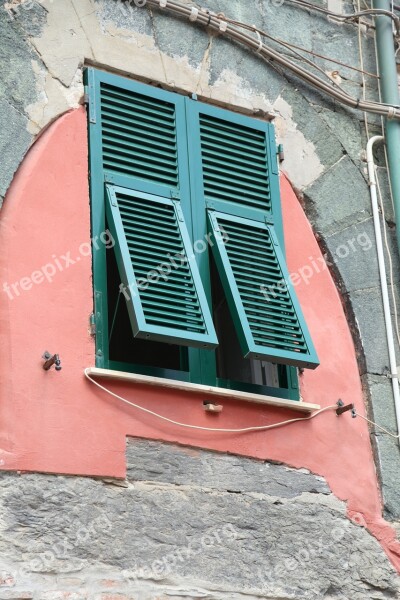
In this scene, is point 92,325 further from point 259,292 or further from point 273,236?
point 273,236

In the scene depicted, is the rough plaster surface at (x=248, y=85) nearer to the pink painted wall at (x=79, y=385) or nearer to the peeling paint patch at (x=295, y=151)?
the peeling paint patch at (x=295, y=151)

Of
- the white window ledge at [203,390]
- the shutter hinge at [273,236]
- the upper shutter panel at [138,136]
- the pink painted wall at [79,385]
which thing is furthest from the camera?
the shutter hinge at [273,236]

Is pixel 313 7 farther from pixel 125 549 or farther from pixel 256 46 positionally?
pixel 125 549

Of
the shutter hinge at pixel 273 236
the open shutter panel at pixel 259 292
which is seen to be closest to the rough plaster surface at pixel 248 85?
the shutter hinge at pixel 273 236

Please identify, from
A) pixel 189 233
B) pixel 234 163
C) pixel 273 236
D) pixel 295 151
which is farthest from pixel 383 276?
pixel 189 233

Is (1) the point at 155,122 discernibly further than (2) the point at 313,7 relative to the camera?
No

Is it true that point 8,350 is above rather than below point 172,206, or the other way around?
below

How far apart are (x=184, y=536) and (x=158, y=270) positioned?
1.12 m

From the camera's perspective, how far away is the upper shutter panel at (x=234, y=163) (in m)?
5.69

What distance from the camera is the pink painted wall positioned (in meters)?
4.77

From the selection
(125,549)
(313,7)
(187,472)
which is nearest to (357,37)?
(313,7)

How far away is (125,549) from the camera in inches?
184

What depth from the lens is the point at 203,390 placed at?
16.7ft

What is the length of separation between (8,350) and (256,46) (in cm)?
216
